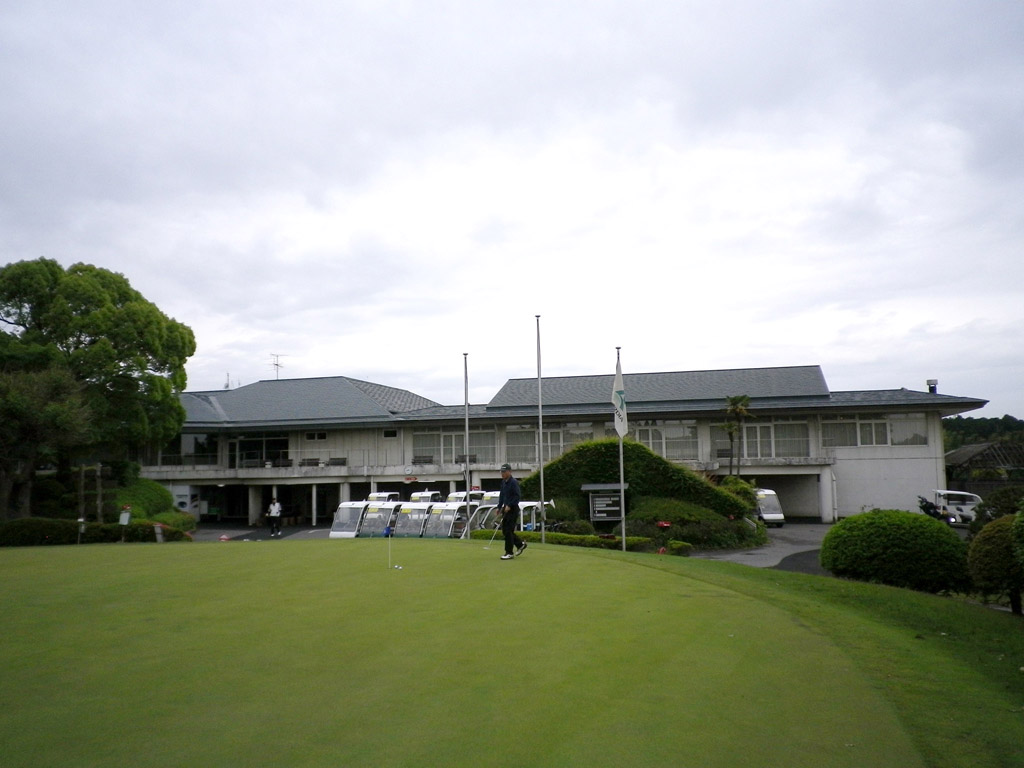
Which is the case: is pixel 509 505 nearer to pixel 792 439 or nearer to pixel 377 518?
pixel 377 518

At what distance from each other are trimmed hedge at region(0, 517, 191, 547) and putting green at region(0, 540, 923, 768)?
13.4m

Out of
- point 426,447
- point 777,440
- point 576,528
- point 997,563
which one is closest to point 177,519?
point 426,447

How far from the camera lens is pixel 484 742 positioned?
197 inches

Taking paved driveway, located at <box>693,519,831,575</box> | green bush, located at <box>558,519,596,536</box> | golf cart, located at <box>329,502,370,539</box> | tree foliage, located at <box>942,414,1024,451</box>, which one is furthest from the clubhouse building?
tree foliage, located at <box>942,414,1024,451</box>

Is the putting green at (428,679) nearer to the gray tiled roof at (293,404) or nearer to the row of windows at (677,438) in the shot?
the row of windows at (677,438)

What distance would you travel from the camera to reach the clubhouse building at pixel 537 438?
4606 centimetres

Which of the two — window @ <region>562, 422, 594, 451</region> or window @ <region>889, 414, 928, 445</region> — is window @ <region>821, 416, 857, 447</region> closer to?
window @ <region>889, 414, 928, 445</region>

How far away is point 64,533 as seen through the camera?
78.3 feet

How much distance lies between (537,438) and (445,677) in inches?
1738

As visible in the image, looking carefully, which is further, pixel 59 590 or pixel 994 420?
pixel 994 420

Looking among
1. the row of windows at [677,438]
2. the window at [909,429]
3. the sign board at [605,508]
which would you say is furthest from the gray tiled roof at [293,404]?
the window at [909,429]

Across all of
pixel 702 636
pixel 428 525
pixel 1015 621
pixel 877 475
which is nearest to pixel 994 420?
pixel 877 475

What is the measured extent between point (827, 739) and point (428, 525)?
23102mm

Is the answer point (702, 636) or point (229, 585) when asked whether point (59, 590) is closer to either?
point (229, 585)
